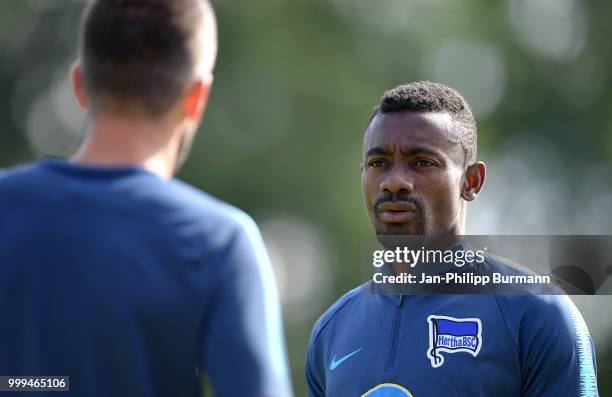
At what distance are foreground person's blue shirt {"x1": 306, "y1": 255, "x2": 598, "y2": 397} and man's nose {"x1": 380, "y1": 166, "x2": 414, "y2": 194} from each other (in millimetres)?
498

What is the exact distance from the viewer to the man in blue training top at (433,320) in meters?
5.33

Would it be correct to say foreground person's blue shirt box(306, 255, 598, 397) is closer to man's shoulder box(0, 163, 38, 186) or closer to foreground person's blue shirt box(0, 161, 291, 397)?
foreground person's blue shirt box(0, 161, 291, 397)

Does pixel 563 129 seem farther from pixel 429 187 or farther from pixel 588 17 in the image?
pixel 429 187

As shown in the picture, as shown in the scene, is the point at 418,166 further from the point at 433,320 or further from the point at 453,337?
the point at 453,337

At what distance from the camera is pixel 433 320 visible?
568 cm

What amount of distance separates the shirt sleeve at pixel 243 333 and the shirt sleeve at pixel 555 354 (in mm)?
1987

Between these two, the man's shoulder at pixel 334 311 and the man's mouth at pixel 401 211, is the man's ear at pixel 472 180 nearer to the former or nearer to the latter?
the man's mouth at pixel 401 211

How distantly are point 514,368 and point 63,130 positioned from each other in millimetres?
22184

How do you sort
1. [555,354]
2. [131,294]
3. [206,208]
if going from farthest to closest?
[555,354]
[206,208]
[131,294]

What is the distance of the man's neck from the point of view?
12.1 feet

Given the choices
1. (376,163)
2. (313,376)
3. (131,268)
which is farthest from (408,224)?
(131,268)

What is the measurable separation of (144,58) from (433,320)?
7.97 feet

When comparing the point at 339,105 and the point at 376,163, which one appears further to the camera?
the point at 339,105

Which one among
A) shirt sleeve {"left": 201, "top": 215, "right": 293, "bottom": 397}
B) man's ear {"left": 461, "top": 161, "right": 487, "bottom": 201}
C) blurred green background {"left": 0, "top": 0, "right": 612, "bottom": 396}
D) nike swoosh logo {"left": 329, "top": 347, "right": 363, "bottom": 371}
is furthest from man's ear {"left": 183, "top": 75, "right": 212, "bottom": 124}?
blurred green background {"left": 0, "top": 0, "right": 612, "bottom": 396}
